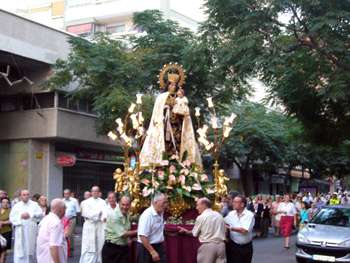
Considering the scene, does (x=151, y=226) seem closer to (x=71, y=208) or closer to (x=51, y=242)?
(x=51, y=242)

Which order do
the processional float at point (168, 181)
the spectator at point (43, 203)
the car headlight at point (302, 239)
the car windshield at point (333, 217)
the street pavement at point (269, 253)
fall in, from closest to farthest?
the processional float at point (168, 181)
the car headlight at point (302, 239)
the spectator at point (43, 203)
the car windshield at point (333, 217)
the street pavement at point (269, 253)

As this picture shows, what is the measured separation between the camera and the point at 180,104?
34.9ft

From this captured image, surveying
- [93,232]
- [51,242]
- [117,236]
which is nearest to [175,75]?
[93,232]

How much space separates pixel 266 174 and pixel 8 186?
82.2ft

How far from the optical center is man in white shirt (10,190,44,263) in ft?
36.2

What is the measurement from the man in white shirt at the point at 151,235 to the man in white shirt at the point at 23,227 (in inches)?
189

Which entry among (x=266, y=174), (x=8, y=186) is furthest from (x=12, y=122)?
(x=266, y=174)

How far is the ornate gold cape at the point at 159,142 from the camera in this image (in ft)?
33.6

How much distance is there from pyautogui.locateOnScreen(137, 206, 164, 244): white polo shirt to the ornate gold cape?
2753 mm

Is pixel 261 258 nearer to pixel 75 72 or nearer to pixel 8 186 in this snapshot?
pixel 75 72

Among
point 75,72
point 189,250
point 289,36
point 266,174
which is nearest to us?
point 189,250

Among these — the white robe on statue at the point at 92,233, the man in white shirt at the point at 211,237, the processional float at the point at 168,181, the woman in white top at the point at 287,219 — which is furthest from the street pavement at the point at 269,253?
the man in white shirt at the point at 211,237

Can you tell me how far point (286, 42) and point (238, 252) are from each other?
26.7ft

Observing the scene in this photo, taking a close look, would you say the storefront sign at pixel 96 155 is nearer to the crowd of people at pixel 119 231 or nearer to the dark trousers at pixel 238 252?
the crowd of people at pixel 119 231
